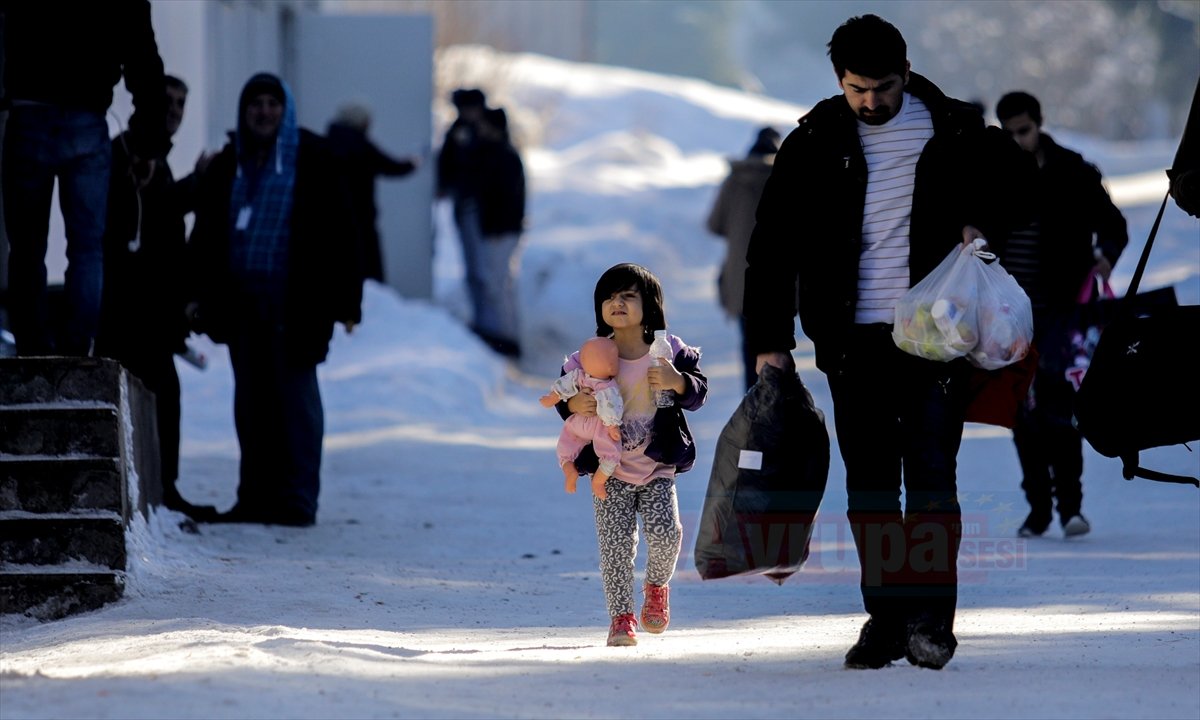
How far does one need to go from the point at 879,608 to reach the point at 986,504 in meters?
4.43

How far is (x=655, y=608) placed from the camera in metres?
5.94

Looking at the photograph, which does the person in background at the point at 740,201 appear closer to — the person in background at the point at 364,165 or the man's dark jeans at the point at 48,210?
the person in background at the point at 364,165

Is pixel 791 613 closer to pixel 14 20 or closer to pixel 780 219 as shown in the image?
pixel 780 219

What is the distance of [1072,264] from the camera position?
823 cm

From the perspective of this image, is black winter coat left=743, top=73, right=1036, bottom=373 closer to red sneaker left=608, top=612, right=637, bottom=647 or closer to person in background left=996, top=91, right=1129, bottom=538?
red sneaker left=608, top=612, right=637, bottom=647

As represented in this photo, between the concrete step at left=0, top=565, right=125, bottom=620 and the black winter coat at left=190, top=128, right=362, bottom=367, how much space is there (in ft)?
7.57

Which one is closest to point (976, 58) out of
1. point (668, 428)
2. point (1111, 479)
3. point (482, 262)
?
point (482, 262)

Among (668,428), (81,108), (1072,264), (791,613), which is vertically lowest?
(791,613)

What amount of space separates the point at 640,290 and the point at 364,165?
29.8 feet

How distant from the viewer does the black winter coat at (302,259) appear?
8695 millimetres

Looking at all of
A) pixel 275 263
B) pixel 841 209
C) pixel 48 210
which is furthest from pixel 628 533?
pixel 275 263

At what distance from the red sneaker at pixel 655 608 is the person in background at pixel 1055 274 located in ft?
9.09

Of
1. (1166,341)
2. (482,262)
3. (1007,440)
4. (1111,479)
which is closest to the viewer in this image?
(1166,341)

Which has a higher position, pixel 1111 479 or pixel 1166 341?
pixel 1166 341
